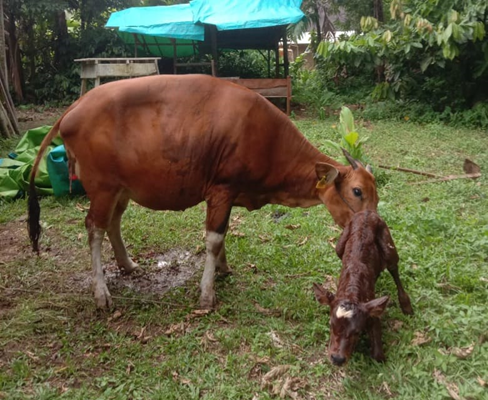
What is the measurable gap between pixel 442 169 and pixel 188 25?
9343mm

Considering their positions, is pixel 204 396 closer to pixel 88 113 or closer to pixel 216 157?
pixel 216 157

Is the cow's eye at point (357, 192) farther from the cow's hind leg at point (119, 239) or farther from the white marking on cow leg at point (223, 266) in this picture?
the cow's hind leg at point (119, 239)

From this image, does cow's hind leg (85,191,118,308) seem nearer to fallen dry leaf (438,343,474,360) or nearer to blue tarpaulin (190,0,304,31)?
fallen dry leaf (438,343,474,360)

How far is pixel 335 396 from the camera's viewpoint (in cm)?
306

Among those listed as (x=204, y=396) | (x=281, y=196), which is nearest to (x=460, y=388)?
(x=204, y=396)

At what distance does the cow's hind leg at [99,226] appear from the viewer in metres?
4.14

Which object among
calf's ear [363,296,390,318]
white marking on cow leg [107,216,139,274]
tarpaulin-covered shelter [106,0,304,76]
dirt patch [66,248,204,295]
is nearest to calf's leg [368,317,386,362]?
calf's ear [363,296,390,318]

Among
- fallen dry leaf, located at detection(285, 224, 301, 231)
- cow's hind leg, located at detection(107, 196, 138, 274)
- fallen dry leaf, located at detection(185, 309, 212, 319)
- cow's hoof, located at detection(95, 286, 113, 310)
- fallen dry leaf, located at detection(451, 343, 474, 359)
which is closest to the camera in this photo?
fallen dry leaf, located at detection(451, 343, 474, 359)

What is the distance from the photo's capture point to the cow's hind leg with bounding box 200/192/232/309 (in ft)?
13.5

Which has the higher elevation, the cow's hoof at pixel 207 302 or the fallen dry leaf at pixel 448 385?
the fallen dry leaf at pixel 448 385

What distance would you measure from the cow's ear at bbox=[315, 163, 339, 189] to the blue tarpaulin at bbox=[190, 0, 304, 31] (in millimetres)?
10134

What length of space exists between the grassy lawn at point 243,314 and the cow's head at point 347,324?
32 cm

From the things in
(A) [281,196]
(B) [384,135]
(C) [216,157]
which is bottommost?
(B) [384,135]

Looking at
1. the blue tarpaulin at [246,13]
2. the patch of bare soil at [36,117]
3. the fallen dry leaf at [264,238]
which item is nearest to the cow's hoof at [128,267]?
the fallen dry leaf at [264,238]
